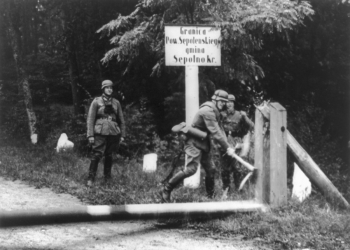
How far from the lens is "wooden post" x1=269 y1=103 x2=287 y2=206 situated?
5.95 m

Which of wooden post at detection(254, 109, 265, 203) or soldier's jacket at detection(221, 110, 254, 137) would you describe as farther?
soldier's jacket at detection(221, 110, 254, 137)

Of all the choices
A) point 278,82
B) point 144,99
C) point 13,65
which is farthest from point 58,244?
point 13,65

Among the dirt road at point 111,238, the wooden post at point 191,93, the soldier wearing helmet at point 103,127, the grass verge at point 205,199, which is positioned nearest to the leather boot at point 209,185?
the grass verge at point 205,199

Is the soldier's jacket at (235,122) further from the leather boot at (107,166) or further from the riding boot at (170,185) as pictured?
the riding boot at (170,185)

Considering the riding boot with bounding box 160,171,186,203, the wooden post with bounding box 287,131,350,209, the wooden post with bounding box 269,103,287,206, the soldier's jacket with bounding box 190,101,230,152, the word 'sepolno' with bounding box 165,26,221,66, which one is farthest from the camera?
the word 'sepolno' with bounding box 165,26,221,66

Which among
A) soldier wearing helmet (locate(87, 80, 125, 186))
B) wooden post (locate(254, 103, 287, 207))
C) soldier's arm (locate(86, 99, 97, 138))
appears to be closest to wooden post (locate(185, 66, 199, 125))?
soldier wearing helmet (locate(87, 80, 125, 186))

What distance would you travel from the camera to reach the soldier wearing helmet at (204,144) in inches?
273

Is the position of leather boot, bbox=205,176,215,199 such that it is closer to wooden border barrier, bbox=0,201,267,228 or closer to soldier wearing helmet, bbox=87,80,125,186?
wooden border barrier, bbox=0,201,267,228

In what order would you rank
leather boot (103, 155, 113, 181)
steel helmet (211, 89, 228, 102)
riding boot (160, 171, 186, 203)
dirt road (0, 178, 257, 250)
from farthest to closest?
1. leather boot (103, 155, 113, 181)
2. steel helmet (211, 89, 228, 102)
3. riding boot (160, 171, 186, 203)
4. dirt road (0, 178, 257, 250)

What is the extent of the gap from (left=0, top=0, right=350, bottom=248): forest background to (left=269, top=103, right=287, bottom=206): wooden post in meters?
3.29

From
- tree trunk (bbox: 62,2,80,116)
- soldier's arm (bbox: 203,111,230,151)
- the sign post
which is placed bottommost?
soldier's arm (bbox: 203,111,230,151)

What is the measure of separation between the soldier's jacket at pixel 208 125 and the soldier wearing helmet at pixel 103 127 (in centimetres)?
215

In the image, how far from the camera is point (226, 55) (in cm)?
991

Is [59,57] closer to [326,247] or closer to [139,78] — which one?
[139,78]
